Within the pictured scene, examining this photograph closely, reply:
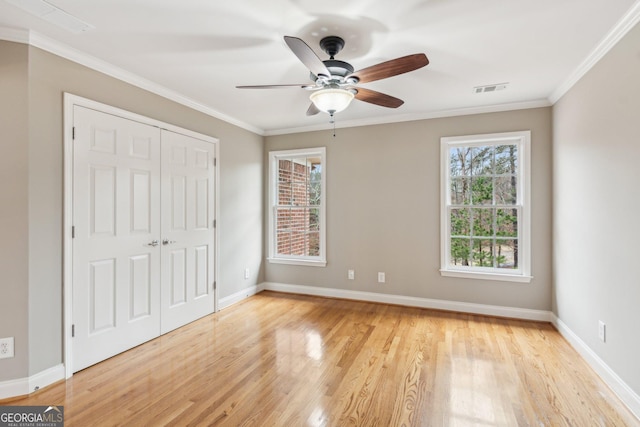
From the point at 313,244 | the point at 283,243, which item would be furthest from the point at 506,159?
the point at 283,243

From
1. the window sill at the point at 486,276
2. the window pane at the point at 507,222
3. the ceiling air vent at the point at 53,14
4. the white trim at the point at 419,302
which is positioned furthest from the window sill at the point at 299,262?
the ceiling air vent at the point at 53,14

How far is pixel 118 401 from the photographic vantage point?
2.19m

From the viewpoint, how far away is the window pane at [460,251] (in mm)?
4074

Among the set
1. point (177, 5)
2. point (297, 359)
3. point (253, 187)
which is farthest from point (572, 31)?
point (253, 187)

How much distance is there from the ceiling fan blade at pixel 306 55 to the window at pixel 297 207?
2619 mm

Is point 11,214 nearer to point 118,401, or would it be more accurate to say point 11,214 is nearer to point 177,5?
point 118,401

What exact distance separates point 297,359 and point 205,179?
237 centimetres

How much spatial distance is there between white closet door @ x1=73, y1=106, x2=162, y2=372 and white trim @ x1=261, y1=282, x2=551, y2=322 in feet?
6.93

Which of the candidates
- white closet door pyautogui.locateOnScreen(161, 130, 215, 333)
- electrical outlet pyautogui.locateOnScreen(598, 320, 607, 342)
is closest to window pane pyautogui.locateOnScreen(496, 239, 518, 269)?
electrical outlet pyautogui.locateOnScreen(598, 320, 607, 342)

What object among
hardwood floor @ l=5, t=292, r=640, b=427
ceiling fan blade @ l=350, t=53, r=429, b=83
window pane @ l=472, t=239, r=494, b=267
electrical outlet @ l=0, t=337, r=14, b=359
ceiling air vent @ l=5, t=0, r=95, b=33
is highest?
ceiling air vent @ l=5, t=0, r=95, b=33

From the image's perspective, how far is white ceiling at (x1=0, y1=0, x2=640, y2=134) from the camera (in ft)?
6.52

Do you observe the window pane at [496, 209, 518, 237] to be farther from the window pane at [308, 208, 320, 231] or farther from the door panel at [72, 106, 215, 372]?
the door panel at [72, 106, 215, 372]

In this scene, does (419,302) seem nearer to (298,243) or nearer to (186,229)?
(298,243)

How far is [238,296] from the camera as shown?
451 centimetres
